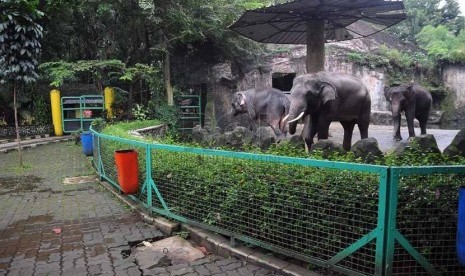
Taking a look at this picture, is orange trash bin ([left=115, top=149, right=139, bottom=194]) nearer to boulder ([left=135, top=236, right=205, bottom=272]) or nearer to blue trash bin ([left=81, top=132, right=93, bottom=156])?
boulder ([left=135, top=236, right=205, bottom=272])

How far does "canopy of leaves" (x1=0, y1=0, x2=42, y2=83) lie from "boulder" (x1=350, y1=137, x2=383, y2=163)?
26.6 feet

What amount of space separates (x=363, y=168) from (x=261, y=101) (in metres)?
9.04

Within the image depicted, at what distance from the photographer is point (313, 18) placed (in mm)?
7629

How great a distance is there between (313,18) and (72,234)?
19.2 feet

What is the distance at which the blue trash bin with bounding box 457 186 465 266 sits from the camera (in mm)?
2723

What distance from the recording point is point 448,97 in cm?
2044

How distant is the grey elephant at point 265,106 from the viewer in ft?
37.6

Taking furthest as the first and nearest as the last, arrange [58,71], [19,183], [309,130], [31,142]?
[31,142] → [58,71] → [19,183] → [309,130]

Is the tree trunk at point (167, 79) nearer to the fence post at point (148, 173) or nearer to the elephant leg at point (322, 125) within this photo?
the elephant leg at point (322, 125)

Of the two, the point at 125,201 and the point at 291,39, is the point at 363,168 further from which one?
the point at 291,39

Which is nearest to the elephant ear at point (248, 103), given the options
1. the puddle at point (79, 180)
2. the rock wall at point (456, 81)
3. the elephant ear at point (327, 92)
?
the elephant ear at point (327, 92)

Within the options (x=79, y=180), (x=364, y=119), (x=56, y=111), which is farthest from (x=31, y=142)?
(x=364, y=119)

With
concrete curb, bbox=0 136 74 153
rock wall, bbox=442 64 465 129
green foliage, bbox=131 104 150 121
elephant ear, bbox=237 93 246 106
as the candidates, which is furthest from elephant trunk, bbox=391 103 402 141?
concrete curb, bbox=0 136 74 153

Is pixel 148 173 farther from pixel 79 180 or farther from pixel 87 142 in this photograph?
pixel 87 142
